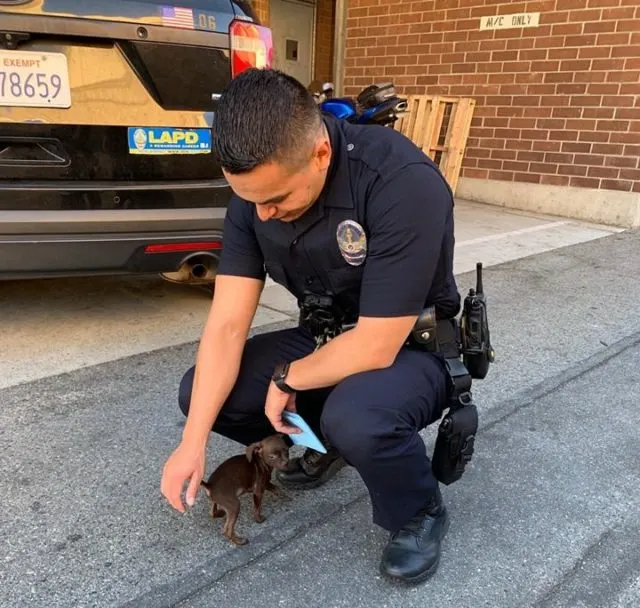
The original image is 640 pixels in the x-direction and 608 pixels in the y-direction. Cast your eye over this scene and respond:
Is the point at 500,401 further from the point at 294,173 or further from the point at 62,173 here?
the point at 62,173

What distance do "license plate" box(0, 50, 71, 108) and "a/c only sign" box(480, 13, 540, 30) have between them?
618cm

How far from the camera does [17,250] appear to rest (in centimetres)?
276

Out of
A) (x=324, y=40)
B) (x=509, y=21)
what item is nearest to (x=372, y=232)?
(x=509, y=21)

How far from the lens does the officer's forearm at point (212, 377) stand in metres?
1.86

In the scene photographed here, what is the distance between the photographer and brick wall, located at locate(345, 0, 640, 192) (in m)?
6.79

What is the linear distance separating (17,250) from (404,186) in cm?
185

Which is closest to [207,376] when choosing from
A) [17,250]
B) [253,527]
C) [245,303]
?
[245,303]

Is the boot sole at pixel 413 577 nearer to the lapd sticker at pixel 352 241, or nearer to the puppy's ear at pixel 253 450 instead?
the puppy's ear at pixel 253 450

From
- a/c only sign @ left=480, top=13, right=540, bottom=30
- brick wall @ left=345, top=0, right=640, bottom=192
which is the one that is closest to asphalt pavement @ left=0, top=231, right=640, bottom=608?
brick wall @ left=345, top=0, right=640, bottom=192

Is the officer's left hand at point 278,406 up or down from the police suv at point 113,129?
down

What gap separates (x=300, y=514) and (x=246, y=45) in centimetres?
208

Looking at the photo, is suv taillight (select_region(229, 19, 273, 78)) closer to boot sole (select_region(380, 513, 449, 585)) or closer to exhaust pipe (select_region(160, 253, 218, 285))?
exhaust pipe (select_region(160, 253, 218, 285))

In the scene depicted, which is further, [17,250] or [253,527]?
[17,250]

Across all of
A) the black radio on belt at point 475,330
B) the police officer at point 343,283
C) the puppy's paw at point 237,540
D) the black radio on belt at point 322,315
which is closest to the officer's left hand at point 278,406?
the police officer at point 343,283
